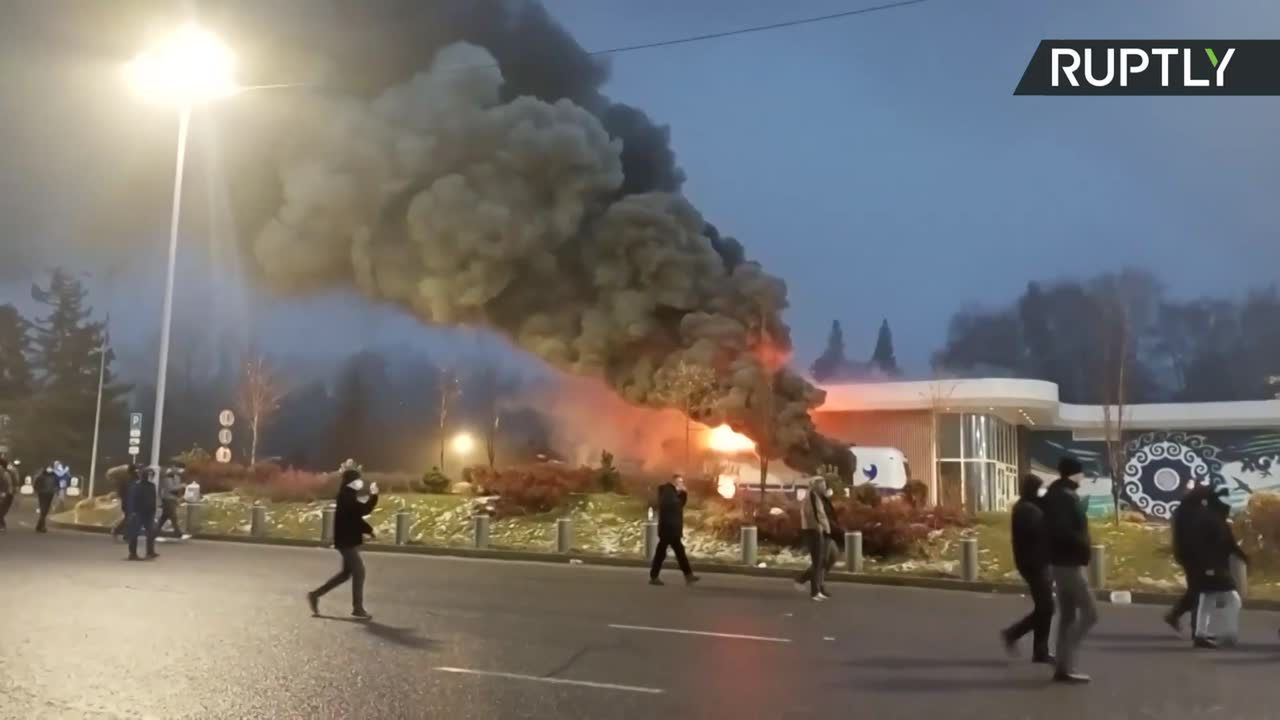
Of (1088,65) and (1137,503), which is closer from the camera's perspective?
(1088,65)

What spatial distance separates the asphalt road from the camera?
5.69m

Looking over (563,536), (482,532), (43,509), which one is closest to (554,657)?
(563,536)

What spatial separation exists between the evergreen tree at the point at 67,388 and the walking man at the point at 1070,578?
48.7 m

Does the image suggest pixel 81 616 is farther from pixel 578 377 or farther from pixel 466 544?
pixel 578 377

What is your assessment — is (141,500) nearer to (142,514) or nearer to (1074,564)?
(142,514)

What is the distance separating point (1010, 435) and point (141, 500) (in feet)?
98.5

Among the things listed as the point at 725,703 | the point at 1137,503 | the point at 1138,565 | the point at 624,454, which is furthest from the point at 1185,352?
the point at 725,703

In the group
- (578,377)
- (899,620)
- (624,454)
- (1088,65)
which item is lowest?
(899,620)

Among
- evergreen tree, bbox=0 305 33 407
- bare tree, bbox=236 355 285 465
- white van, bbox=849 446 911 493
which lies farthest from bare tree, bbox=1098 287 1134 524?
evergreen tree, bbox=0 305 33 407

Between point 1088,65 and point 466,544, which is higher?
point 1088,65

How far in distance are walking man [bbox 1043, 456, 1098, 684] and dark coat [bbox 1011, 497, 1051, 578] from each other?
2.48 ft

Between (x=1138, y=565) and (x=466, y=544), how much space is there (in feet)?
41.4

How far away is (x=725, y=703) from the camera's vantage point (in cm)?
578

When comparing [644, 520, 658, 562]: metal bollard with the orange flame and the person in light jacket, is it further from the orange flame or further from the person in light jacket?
the orange flame
